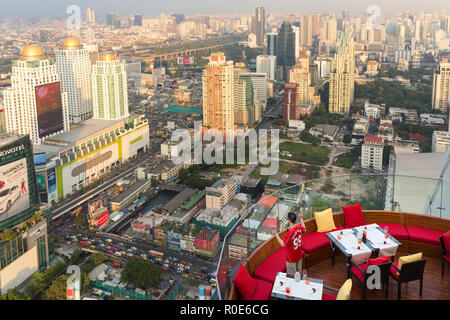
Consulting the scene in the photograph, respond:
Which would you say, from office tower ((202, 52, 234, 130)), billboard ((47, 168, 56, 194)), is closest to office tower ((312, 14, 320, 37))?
office tower ((202, 52, 234, 130))

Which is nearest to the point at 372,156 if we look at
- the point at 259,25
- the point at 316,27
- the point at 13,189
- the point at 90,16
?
the point at 13,189

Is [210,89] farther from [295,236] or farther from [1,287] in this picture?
[295,236]

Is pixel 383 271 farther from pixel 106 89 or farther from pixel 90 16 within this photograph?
pixel 90 16

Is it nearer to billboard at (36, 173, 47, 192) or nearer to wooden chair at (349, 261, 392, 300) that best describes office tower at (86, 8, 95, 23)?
billboard at (36, 173, 47, 192)

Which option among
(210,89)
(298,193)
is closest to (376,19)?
(210,89)

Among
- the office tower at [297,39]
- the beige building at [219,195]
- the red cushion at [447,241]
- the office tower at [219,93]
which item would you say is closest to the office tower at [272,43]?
the office tower at [297,39]

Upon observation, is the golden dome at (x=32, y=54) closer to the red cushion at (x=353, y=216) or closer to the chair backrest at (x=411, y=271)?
the red cushion at (x=353, y=216)
